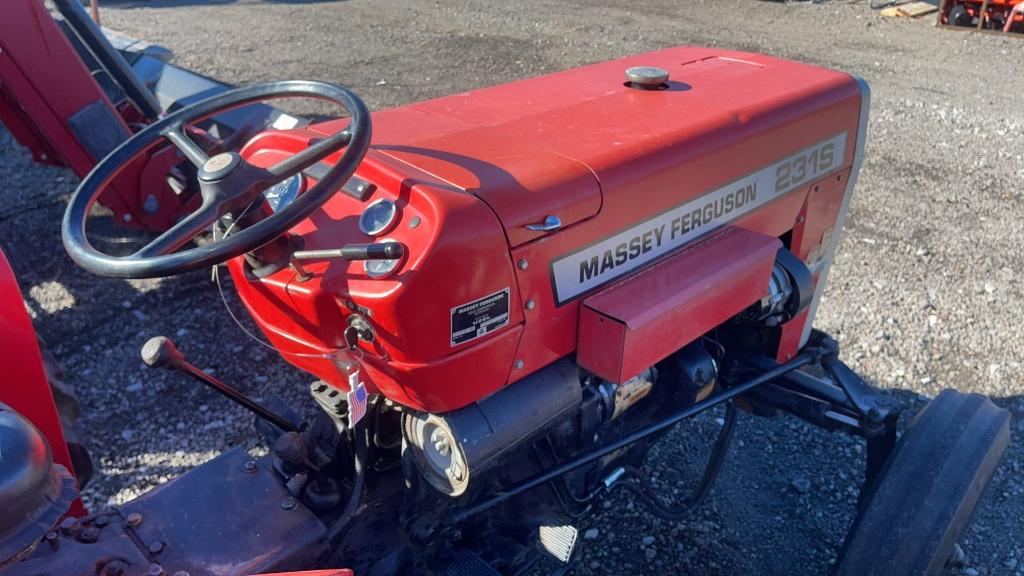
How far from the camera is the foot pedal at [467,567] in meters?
1.90

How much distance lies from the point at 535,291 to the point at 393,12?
9.23 metres

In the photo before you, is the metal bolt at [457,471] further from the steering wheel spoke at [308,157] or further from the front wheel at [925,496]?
the front wheel at [925,496]

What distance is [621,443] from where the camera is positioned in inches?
76.1

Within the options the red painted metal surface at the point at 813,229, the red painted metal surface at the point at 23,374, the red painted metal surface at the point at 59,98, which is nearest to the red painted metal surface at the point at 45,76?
the red painted metal surface at the point at 59,98

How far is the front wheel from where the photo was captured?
1944mm

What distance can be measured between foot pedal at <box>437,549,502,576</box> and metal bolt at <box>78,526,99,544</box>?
0.74m

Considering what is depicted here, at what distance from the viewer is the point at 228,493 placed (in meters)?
1.84

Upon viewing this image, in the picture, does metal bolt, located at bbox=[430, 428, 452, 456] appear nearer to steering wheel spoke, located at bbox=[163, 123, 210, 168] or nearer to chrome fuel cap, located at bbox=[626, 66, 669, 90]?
steering wheel spoke, located at bbox=[163, 123, 210, 168]

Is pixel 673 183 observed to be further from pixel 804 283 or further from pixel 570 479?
pixel 570 479

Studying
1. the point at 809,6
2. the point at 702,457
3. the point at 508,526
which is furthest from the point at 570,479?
the point at 809,6

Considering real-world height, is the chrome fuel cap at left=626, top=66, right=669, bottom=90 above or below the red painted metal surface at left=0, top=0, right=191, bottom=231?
above

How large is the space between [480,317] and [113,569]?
827mm

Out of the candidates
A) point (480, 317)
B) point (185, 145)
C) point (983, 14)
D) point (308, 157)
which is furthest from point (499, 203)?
point (983, 14)

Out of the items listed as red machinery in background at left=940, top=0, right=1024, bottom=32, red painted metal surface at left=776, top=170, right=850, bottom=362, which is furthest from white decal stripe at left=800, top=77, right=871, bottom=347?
red machinery in background at left=940, top=0, right=1024, bottom=32
